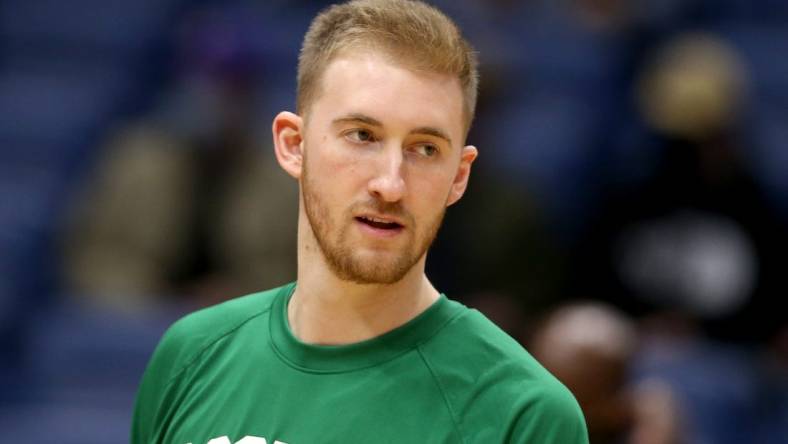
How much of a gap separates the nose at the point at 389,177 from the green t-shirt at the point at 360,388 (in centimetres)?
29

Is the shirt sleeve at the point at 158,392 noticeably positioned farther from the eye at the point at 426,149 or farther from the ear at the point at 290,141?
the eye at the point at 426,149

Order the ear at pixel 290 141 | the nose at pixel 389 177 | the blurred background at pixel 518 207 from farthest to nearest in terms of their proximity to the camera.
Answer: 1. the blurred background at pixel 518 207
2. the ear at pixel 290 141
3. the nose at pixel 389 177

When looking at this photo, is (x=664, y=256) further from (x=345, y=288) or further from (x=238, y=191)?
(x=345, y=288)

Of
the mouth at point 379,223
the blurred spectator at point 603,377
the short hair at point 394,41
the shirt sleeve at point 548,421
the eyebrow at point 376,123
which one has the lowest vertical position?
the blurred spectator at point 603,377

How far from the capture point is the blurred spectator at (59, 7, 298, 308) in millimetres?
6281

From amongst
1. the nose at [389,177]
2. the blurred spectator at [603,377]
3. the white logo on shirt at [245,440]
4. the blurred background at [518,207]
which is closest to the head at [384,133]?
the nose at [389,177]

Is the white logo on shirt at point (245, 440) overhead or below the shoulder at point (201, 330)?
below

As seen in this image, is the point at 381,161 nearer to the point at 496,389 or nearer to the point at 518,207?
the point at 496,389

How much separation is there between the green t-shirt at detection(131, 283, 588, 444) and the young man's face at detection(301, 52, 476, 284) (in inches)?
6.7

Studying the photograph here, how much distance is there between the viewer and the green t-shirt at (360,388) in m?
2.51

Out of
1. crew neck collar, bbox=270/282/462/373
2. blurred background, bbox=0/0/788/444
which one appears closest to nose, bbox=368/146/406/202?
crew neck collar, bbox=270/282/462/373

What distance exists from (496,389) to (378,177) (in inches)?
17.8

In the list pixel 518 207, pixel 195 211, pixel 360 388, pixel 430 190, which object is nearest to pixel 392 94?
pixel 430 190

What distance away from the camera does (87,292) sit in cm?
669
